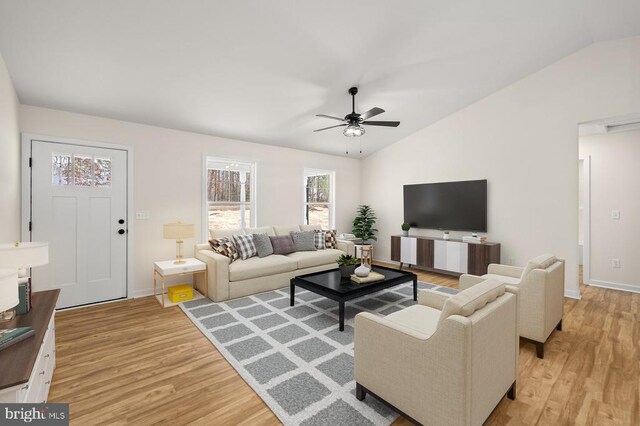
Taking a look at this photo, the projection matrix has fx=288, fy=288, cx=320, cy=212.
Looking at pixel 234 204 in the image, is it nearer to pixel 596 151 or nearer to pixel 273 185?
pixel 273 185

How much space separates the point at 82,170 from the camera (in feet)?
12.2

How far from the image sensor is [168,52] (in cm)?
279

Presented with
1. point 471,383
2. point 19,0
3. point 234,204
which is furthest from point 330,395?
point 234,204

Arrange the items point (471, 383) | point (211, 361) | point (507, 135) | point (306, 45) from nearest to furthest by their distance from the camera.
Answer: point (471, 383) < point (211, 361) < point (306, 45) < point (507, 135)

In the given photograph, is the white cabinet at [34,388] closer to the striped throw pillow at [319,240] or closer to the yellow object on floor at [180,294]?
the yellow object on floor at [180,294]

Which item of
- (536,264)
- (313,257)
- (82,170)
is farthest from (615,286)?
(82,170)

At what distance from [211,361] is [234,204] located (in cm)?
316

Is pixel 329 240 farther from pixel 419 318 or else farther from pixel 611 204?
pixel 611 204

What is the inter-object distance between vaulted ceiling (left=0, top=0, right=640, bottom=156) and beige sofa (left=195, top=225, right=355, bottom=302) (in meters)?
1.89

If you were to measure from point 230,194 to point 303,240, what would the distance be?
1.54m

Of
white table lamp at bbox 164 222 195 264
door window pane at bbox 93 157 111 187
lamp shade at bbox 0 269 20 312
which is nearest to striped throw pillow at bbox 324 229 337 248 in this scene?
white table lamp at bbox 164 222 195 264

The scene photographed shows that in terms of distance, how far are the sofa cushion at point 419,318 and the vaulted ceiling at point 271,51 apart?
2673mm

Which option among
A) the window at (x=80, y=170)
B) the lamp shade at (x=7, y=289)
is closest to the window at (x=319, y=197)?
the window at (x=80, y=170)

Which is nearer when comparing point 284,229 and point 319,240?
point 284,229
